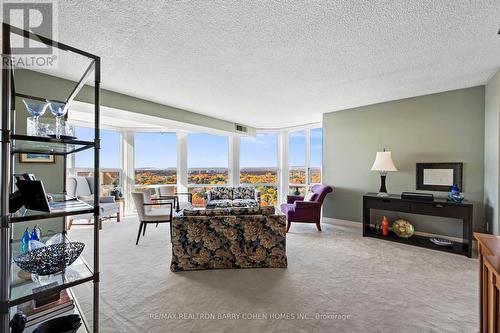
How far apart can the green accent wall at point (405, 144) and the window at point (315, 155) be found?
809 mm

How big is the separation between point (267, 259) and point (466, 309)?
1880 mm

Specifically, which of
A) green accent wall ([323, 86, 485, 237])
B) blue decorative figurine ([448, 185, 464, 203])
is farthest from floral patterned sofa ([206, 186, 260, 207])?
blue decorative figurine ([448, 185, 464, 203])

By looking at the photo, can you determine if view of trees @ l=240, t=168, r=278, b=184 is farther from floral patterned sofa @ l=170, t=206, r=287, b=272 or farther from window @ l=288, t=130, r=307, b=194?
floral patterned sofa @ l=170, t=206, r=287, b=272

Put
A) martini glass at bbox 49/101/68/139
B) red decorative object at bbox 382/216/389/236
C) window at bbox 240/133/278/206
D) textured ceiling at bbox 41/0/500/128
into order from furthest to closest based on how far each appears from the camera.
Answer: window at bbox 240/133/278/206 → red decorative object at bbox 382/216/389/236 → textured ceiling at bbox 41/0/500/128 → martini glass at bbox 49/101/68/139

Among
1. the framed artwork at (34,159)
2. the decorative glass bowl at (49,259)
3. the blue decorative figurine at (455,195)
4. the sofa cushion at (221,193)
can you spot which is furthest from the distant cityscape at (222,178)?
the decorative glass bowl at (49,259)

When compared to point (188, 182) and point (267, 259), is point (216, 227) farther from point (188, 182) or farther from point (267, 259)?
point (188, 182)

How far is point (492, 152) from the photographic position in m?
2.89

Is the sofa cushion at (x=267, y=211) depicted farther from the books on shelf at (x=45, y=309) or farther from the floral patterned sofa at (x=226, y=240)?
the books on shelf at (x=45, y=309)

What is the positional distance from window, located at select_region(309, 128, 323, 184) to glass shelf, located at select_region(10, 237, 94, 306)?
5.39 meters

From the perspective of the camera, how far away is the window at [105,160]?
5430 millimetres

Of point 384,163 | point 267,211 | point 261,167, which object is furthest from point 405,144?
point 261,167

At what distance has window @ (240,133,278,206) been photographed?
6.74 metres

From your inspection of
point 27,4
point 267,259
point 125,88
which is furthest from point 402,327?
point 125,88

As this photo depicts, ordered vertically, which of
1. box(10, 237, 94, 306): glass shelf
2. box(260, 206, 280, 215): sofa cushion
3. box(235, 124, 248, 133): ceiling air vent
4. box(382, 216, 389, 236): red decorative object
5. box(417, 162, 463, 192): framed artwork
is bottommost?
box(382, 216, 389, 236): red decorative object
